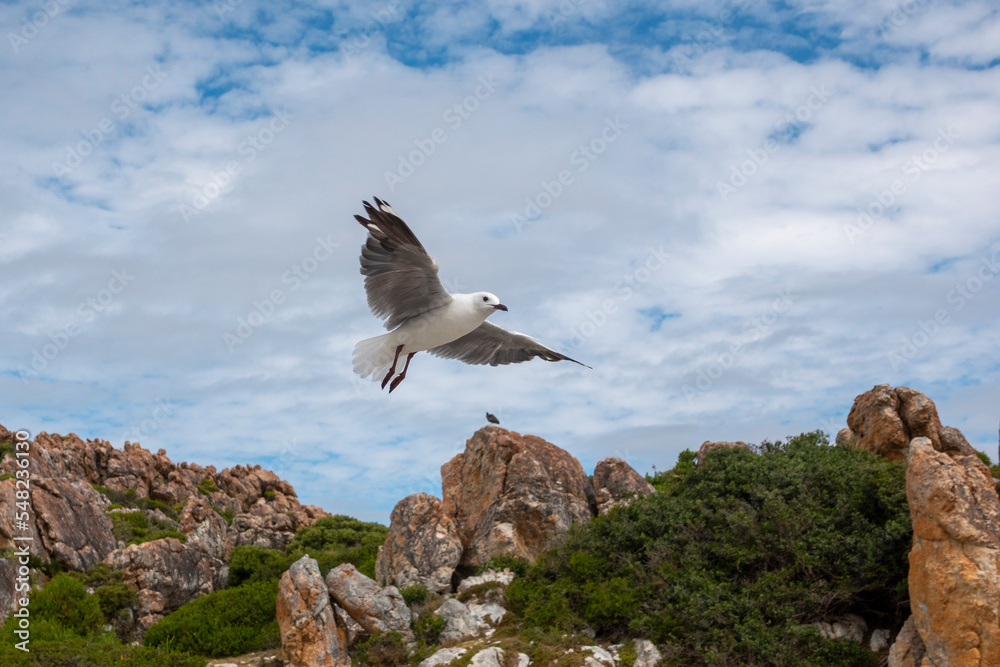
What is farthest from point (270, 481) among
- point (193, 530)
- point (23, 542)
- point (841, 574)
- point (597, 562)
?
point (841, 574)

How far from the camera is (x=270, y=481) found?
133 feet

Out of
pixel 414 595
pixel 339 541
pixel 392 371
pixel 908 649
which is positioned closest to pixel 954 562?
pixel 908 649

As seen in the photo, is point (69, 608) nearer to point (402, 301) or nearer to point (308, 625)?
point (308, 625)

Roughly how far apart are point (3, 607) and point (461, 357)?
1227 cm

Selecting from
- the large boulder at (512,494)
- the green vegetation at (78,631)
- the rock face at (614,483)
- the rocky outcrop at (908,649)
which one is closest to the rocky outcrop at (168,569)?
the green vegetation at (78,631)

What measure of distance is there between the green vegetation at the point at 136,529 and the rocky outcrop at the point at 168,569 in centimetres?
91

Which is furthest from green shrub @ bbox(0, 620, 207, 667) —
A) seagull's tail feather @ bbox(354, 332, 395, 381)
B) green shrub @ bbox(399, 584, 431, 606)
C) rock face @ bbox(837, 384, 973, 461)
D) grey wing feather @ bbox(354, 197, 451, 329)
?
rock face @ bbox(837, 384, 973, 461)

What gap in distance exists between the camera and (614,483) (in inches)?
739

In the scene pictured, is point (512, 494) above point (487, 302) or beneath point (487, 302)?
beneath

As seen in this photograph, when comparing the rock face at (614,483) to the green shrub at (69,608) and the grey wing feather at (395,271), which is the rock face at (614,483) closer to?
the grey wing feather at (395,271)

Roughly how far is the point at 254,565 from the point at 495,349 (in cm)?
1476

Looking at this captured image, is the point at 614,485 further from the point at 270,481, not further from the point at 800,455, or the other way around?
the point at 270,481

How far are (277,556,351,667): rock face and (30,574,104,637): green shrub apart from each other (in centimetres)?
590

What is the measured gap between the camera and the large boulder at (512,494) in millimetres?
16844
